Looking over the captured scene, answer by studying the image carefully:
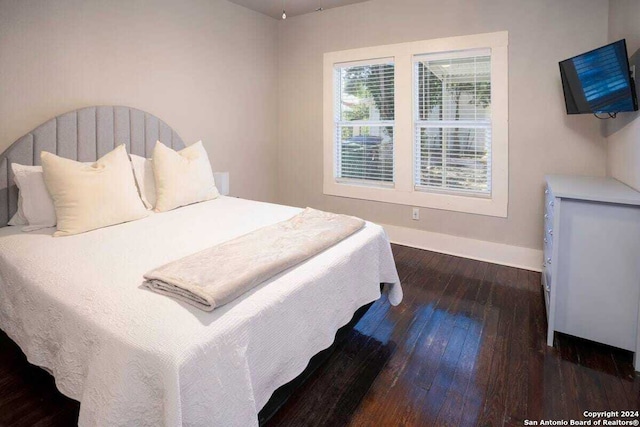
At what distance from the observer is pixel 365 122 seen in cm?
432

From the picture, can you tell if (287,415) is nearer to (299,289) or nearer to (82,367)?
(299,289)

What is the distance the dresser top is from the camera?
1.99 metres

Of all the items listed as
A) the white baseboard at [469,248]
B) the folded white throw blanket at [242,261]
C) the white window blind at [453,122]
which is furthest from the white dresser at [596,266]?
the white window blind at [453,122]

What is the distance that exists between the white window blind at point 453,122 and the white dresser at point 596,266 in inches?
57.7

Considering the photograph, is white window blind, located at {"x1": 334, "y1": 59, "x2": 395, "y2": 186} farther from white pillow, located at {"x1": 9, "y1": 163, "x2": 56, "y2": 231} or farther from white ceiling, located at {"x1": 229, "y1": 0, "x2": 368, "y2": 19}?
white pillow, located at {"x1": 9, "y1": 163, "x2": 56, "y2": 231}

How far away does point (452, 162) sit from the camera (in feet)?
12.5

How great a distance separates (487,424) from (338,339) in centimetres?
81

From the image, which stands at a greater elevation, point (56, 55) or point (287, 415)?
point (56, 55)

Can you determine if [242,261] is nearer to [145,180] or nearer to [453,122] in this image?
[145,180]

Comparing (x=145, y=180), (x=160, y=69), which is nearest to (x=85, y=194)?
(x=145, y=180)

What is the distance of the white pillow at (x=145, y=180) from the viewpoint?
291cm

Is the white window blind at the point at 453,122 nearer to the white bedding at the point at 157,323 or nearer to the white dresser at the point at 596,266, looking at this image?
the white dresser at the point at 596,266

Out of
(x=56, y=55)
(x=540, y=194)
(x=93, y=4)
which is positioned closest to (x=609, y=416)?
(x=540, y=194)

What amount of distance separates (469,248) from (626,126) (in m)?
1.68
